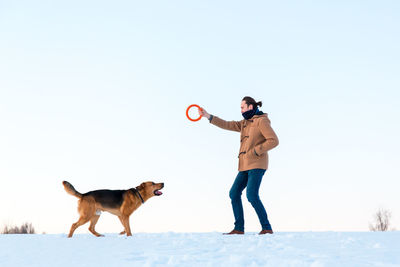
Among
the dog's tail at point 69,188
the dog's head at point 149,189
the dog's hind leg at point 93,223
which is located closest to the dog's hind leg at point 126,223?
the dog's hind leg at point 93,223

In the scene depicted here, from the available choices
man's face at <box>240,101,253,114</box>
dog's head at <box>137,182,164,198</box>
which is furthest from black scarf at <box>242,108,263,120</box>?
dog's head at <box>137,182,164,198</box>

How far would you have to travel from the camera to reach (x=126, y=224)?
29.2 feet

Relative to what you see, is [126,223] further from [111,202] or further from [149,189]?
[149,189]

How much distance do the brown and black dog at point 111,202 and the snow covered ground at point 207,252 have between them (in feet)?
3.51

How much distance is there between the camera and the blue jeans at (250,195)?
852 centimetres

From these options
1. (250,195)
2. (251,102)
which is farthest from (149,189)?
(251,102)

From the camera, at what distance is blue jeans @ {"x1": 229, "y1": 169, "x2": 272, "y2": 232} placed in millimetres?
8523

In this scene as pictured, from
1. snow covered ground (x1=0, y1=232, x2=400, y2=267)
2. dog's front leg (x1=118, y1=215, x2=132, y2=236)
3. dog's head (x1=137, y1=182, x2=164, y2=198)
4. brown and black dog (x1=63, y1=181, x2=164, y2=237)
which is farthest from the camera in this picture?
dog's head (x1=137, y1=182, x2=164, y2=198)

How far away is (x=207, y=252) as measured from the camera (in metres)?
6.04

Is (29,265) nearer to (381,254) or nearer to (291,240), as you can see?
(291,240)

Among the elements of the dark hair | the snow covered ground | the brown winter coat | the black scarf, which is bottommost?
the snow covered ground

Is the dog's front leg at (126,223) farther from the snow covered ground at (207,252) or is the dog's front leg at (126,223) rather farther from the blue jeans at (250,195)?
the blue jeans at (250,195)

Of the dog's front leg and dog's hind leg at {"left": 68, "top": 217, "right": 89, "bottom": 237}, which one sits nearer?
dog's hind leg at {"left": 68, "top": 217, "right": 89, "bottom": 237}

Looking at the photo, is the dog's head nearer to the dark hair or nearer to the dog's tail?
the dog's tail
